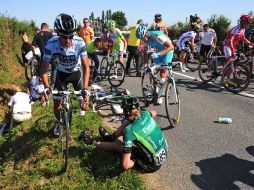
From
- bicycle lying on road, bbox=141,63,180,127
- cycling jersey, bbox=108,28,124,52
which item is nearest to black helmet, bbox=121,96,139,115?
bicycle lying on road, bbox=141,63,180,127

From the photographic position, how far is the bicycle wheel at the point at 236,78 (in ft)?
32.0

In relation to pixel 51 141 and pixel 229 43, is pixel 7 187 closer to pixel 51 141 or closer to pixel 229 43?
pixel 51 141

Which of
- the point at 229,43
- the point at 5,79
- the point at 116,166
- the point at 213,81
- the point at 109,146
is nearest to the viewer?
the point at 116,166

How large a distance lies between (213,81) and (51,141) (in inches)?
271

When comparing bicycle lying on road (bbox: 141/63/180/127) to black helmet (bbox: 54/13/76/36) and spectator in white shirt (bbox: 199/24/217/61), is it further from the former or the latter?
spectator in white shirt (bbox: 199/24/217/61)

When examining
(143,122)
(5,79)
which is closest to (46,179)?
(143,122)

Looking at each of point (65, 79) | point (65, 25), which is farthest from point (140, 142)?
point (65, 25)

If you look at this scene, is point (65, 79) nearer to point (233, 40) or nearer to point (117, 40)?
point (117, 40)

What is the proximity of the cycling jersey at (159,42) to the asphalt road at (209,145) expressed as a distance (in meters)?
1.24

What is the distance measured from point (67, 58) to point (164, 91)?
263cm

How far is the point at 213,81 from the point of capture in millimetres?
11422

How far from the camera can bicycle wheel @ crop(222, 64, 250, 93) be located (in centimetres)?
977

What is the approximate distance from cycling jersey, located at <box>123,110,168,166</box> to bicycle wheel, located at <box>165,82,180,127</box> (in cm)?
191

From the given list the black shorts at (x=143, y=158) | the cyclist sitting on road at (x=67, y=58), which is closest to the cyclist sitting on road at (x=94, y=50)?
the cyclist sitting on road at (x=67, y=58)
